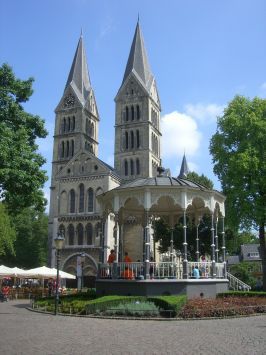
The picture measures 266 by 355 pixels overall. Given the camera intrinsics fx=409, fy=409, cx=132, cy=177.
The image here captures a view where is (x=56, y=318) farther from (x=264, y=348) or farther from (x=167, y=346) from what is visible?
(x=264, y=348)

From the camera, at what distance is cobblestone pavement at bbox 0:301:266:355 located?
928 centimetres

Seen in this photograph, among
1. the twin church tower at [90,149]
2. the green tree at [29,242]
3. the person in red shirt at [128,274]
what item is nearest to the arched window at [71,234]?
the twin church tower at [90,149]

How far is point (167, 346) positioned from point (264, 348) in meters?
2.24

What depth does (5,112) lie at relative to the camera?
67.0ft

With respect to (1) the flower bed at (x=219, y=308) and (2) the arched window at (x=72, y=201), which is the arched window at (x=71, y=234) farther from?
(1) the flower bed at (x=219, y=308)

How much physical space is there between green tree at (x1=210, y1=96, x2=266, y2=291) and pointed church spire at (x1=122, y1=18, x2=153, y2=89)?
143 feet

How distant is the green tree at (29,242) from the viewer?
71.0 metres

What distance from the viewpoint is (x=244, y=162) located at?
29.8 meters

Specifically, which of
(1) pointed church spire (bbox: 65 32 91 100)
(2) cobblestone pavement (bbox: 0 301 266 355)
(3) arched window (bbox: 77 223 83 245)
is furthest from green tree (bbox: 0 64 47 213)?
(1) pointed church spire (bbox: 65 32 91 100)

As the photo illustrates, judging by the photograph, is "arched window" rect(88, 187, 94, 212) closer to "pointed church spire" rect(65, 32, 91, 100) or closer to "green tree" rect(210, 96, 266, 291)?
"pointed church spire" rect(65, 32, 91, 100)

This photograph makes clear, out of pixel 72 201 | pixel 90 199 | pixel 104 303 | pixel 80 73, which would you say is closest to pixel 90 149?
pixel 80 73

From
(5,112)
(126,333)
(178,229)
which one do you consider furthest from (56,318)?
(178,229)

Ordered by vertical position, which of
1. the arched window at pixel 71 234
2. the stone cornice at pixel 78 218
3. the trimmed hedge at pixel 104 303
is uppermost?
the stone cornice at pixel 78 218

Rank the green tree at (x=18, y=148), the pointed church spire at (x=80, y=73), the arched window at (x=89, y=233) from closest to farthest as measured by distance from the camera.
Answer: the green tree at (x=18, y=148) → the arched window at (x=89, y=233) → the pointed church spire at (x=80, y=73)
